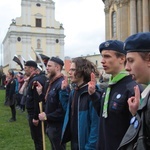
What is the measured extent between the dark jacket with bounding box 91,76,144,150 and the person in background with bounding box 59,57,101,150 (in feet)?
2.02

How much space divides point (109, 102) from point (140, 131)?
4.12 feet

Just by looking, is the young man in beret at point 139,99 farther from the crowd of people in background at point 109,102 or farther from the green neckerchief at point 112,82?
the green neckerchief at point 112,82

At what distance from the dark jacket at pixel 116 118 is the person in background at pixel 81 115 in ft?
2.02

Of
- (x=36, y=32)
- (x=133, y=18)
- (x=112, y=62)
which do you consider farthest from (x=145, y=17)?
(x=36, y=32)

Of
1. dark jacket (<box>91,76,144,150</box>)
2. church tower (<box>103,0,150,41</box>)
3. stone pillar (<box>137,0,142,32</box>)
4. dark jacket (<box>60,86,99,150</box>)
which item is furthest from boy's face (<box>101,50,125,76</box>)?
stone pillar (<box>137,0,142,32</box>)

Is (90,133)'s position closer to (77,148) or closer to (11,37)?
(77,148)

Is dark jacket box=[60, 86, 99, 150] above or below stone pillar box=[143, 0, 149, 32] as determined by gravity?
below

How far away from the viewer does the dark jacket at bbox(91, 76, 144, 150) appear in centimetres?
329

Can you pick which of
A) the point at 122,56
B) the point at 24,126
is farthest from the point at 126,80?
the point at 24,126

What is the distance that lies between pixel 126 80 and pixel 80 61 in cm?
127

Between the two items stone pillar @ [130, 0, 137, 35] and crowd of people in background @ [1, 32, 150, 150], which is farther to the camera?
stone pillar @ [130, 0, 137, 35]

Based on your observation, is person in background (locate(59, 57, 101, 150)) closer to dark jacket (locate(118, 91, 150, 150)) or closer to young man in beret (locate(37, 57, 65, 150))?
young man in beret (locate(37, 57, 65, 150))

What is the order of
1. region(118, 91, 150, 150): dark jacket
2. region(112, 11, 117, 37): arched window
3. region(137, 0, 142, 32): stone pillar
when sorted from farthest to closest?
region(112, 11, 117, 37): arched window
region(137, 0, 142, 32): stone pillar
region(118, 91, 150, 150): dark jacket

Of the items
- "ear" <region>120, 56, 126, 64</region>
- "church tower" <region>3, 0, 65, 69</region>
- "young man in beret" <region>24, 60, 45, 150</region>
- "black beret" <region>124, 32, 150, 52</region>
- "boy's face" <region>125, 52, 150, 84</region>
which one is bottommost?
"young man in beret" <region>24, 60, 45, 150</region>
